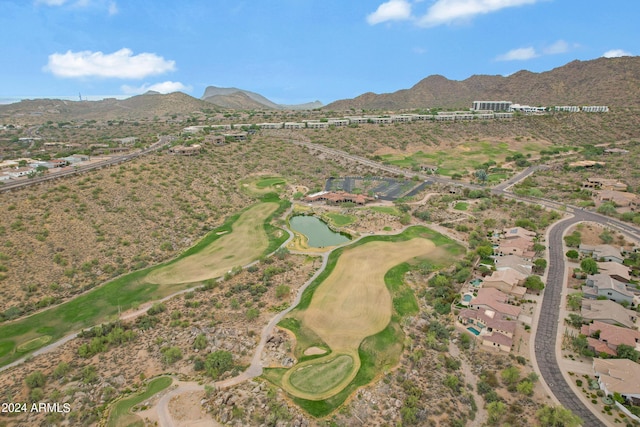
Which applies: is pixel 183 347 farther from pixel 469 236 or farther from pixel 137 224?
pixel 469 236

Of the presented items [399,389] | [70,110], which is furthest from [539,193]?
[70,110]

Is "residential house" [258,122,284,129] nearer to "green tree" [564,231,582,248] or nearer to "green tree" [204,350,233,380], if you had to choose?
"green tree" [564,231,582,248]

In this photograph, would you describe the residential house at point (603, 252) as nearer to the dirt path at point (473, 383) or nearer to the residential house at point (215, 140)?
the dirt path at point (473, 383)

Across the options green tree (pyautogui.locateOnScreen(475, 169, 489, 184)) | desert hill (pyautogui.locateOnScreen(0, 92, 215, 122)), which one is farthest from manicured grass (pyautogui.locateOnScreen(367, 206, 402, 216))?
desert hill (pyautogui.locateOnScreen(0, 92, 215, 122))

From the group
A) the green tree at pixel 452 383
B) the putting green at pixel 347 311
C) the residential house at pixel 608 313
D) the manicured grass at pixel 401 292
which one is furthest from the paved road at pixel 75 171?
the residential house at pixel 608 313

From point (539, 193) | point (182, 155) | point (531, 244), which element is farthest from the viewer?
point (182, 155)
